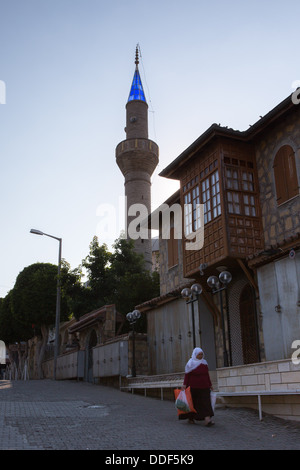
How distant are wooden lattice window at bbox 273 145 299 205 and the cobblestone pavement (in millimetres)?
5661

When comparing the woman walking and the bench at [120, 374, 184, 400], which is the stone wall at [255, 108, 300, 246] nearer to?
the bench at [120, 374, 184, 400]

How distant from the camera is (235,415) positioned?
9.86 metres

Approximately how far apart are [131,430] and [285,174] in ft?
26.3

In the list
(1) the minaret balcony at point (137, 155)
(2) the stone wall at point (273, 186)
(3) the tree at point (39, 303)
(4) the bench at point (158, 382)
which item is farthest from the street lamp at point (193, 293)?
(3) the tree at point (39, 303)

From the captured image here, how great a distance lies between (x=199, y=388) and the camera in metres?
9.12

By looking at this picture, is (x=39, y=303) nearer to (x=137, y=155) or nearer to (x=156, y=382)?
(x=137, y=155)

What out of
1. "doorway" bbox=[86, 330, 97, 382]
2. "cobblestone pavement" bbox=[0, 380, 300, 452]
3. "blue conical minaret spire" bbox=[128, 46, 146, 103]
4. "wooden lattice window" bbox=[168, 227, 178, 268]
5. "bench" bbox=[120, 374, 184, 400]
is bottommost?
"cobblestone pavement" bbox=[0, 380, 300, 452]

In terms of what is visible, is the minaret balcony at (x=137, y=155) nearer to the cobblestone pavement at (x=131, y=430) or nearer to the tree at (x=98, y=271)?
the tree at (x=98, y=271)

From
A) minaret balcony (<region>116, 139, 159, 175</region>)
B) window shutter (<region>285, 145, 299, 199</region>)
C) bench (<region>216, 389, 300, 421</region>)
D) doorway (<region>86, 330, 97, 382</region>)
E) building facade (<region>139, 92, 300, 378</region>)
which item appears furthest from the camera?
minaret balcony (<region>116, 139, 159, 175</region>)

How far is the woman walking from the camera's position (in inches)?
352

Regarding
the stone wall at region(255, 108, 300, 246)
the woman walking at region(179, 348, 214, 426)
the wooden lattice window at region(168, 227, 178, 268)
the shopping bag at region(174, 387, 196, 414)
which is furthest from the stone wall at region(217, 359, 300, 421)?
the wooden lattice window at region(168, 227, 178, 268)

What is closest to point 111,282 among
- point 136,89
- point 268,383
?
point 268,383

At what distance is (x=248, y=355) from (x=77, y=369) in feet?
43.1
